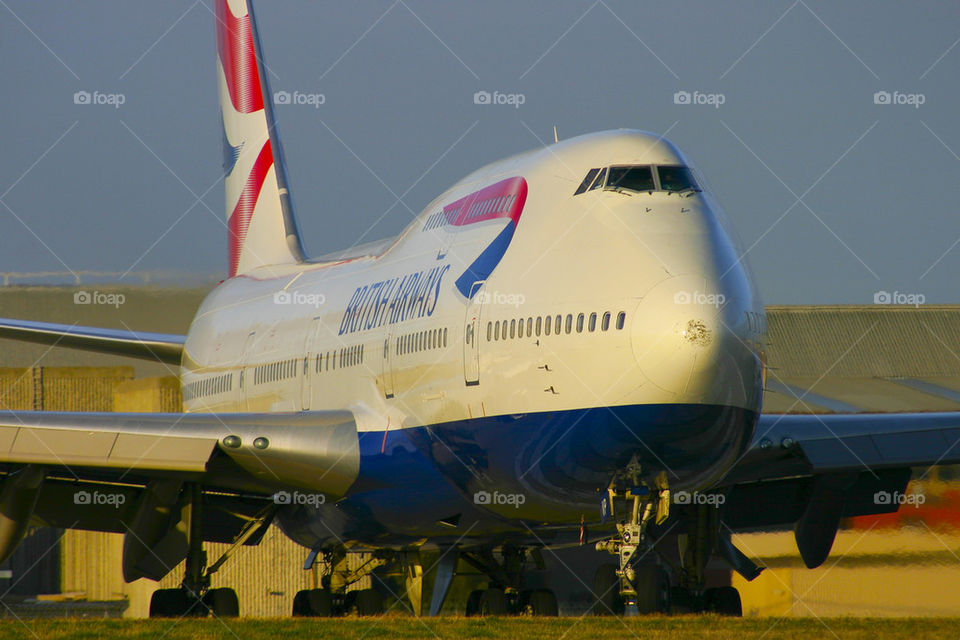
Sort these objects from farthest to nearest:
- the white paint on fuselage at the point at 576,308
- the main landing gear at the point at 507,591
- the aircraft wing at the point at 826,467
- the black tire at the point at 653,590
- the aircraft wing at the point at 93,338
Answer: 1. the aircraft wing at the point at 93,338
2. the main landing gear at the point at 507,591
3. the aircraft wing at the point at 826,467
4. the black tire at the point at 653,590
5. the white paint on fuselage at the point at 576,308

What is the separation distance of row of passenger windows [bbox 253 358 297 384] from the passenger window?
25.0 feet

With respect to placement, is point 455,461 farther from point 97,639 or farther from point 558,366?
point 97,639

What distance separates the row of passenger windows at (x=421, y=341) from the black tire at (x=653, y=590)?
3.66 metres

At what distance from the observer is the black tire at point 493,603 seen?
19.0 m

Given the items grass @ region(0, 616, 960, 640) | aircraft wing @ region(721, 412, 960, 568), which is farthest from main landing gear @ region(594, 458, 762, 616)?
grass @ region(0, 616, 960, 640)

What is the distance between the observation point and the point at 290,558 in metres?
32.7

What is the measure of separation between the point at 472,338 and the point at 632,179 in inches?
95.0

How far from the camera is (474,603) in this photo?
19.3 m

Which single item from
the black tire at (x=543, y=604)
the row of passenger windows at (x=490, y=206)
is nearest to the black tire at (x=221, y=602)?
the black tire at (x=543, y=604)

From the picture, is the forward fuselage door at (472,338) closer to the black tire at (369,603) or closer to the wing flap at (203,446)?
the wing flap at (203,446)

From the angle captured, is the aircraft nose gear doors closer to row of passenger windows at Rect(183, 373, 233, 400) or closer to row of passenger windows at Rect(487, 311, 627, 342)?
row of passenger windows at Rect(487, 311, 627, 342)

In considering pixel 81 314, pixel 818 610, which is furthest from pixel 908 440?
pixel 81 314

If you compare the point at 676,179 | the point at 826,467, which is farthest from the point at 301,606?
the point at 676,179

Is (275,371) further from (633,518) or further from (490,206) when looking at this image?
(633,518)
